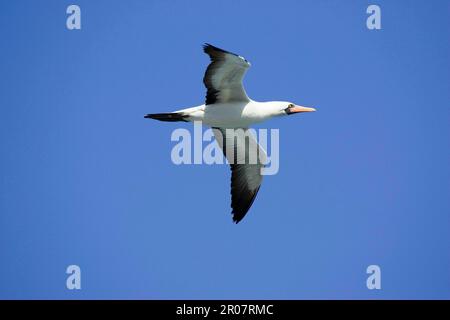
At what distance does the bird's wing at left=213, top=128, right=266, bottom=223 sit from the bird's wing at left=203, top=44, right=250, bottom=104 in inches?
62.6

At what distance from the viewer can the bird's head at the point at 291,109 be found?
1905 cm

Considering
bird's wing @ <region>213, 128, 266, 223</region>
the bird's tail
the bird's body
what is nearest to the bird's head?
the bird's body

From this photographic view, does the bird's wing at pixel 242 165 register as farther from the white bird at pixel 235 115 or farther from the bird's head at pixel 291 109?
the bird's head at pixel 291 109

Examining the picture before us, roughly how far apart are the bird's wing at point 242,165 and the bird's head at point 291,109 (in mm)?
1505

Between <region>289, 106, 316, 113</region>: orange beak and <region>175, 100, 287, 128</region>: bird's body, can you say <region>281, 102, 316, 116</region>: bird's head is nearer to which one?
<region>289, 106, 316, 113</region>: orange beak

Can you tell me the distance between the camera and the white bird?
1811 centimetres

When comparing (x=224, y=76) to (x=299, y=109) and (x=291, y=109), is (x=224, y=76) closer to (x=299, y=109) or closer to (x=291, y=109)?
(x=291, y=109)

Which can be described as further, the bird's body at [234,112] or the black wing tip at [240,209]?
the black wing tip at [240,209]

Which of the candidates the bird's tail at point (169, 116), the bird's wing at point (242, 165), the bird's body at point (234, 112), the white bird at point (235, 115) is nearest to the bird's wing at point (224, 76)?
the white bird at point (235, 115)

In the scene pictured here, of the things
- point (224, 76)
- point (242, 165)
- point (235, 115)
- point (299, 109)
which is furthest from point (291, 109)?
point (242, 165)
